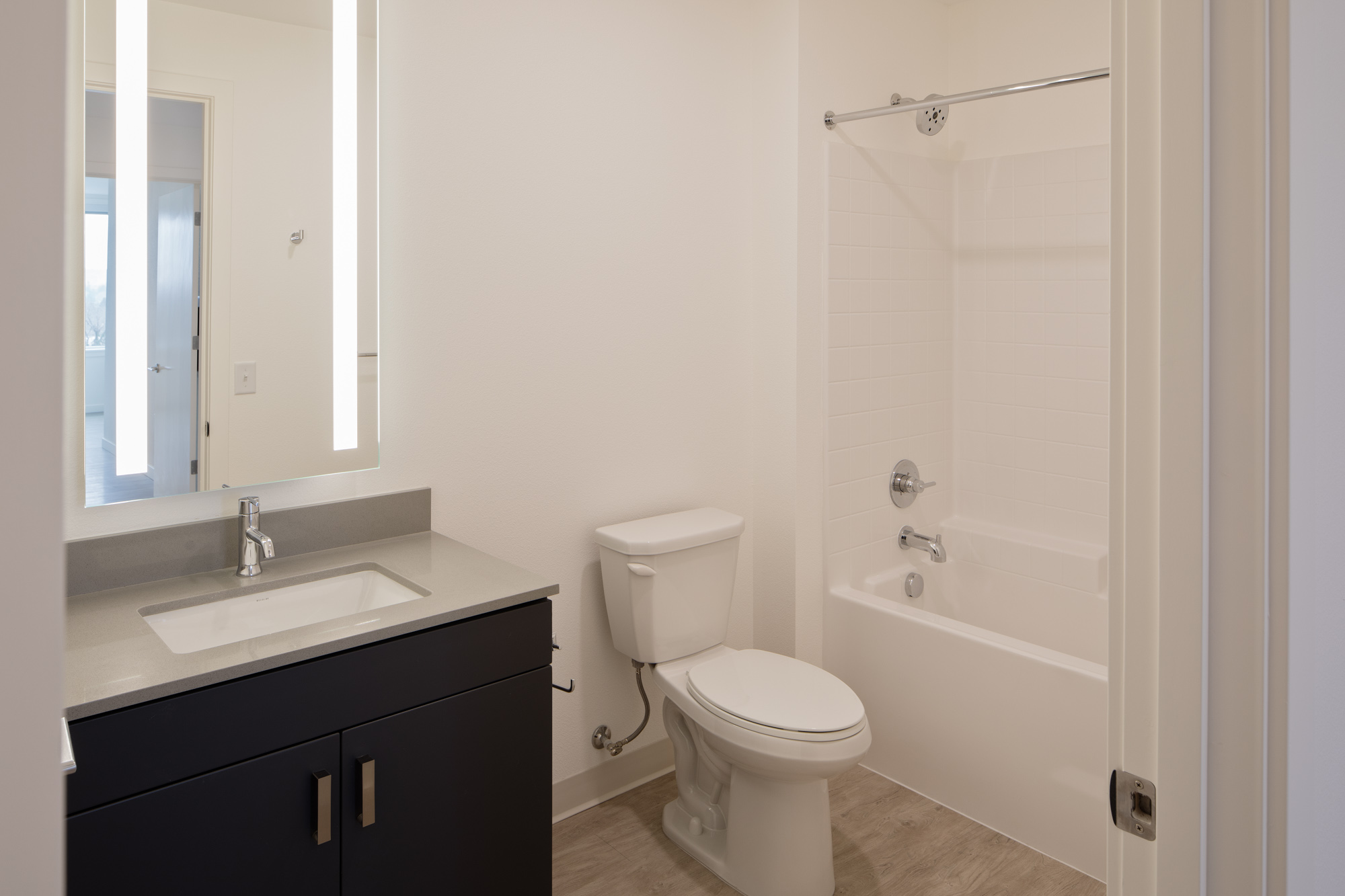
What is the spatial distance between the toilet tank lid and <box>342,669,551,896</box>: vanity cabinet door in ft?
1.83

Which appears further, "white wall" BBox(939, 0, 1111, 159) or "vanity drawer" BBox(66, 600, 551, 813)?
"white wall" BBox(939, 0, 1111, 159)

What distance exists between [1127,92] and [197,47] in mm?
1639

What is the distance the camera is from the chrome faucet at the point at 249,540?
1708 millimetres

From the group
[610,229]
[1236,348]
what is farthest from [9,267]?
[610,229]

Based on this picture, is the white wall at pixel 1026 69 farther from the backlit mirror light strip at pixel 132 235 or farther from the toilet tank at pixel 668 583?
the backlit mirror light strip at pixel 132 235

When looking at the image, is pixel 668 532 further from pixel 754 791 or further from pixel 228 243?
pixel 228 243

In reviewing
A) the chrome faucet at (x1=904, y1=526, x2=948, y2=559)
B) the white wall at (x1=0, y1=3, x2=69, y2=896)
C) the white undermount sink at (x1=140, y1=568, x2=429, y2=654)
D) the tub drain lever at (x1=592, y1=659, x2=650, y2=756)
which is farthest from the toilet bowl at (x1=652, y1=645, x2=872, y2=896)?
the white wall at (x1=0, y1=3, x2=69, y2=896)

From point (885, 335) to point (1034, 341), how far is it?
1.87 ft

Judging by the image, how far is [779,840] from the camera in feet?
6.57

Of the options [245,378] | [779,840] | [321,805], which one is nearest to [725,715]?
[779,840]

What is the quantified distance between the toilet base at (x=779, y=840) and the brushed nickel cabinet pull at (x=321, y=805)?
3.31 feet

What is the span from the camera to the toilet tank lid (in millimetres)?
2207

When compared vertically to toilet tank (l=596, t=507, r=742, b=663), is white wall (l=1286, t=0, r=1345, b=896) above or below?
above

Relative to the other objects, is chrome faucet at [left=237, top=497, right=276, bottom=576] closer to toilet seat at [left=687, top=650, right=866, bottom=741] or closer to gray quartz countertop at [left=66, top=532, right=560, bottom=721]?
gray quartz countertop at [left=66, top=532, right=560, bottom=721]
